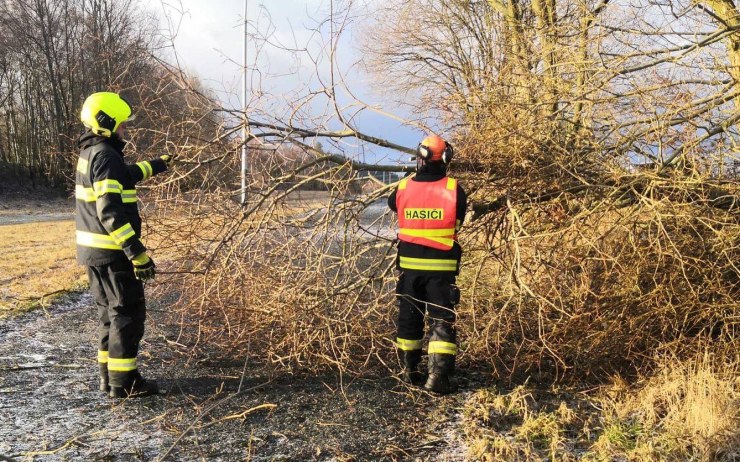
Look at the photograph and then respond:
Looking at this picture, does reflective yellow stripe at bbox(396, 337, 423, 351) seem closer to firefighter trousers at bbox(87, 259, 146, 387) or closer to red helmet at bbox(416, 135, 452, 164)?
red helmet at bbox(416, 135, 452, 164)

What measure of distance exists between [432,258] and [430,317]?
0.41 metres

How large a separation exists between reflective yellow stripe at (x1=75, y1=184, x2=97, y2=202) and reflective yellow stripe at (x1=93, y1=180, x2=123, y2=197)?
0.33 feet

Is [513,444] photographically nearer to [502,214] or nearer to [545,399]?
[545,399]

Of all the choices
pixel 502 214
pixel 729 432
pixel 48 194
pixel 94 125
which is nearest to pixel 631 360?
pixel 729 432

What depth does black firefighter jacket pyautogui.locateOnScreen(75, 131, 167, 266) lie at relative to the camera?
3.44 meters

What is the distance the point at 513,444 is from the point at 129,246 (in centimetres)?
263

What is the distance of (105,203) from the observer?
3434mm

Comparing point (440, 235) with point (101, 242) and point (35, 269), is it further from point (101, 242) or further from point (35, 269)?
point (35, 269)

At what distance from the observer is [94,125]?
3.58 m

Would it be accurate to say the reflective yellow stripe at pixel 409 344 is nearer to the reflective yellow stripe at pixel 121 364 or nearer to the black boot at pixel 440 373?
the black boot at pixel 440 373

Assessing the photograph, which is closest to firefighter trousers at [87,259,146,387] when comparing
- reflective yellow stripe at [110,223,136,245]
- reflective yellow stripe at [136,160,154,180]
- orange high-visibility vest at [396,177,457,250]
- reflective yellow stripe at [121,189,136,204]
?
reflective yellow stripe at [110,223,136,245]

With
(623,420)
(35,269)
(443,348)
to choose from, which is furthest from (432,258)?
(35,269)

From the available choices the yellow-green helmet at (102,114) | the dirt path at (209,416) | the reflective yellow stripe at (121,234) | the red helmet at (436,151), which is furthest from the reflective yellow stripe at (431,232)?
the yellow-green helmet at (102,114)

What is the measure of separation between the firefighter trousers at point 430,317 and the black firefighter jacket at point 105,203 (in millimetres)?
1846
